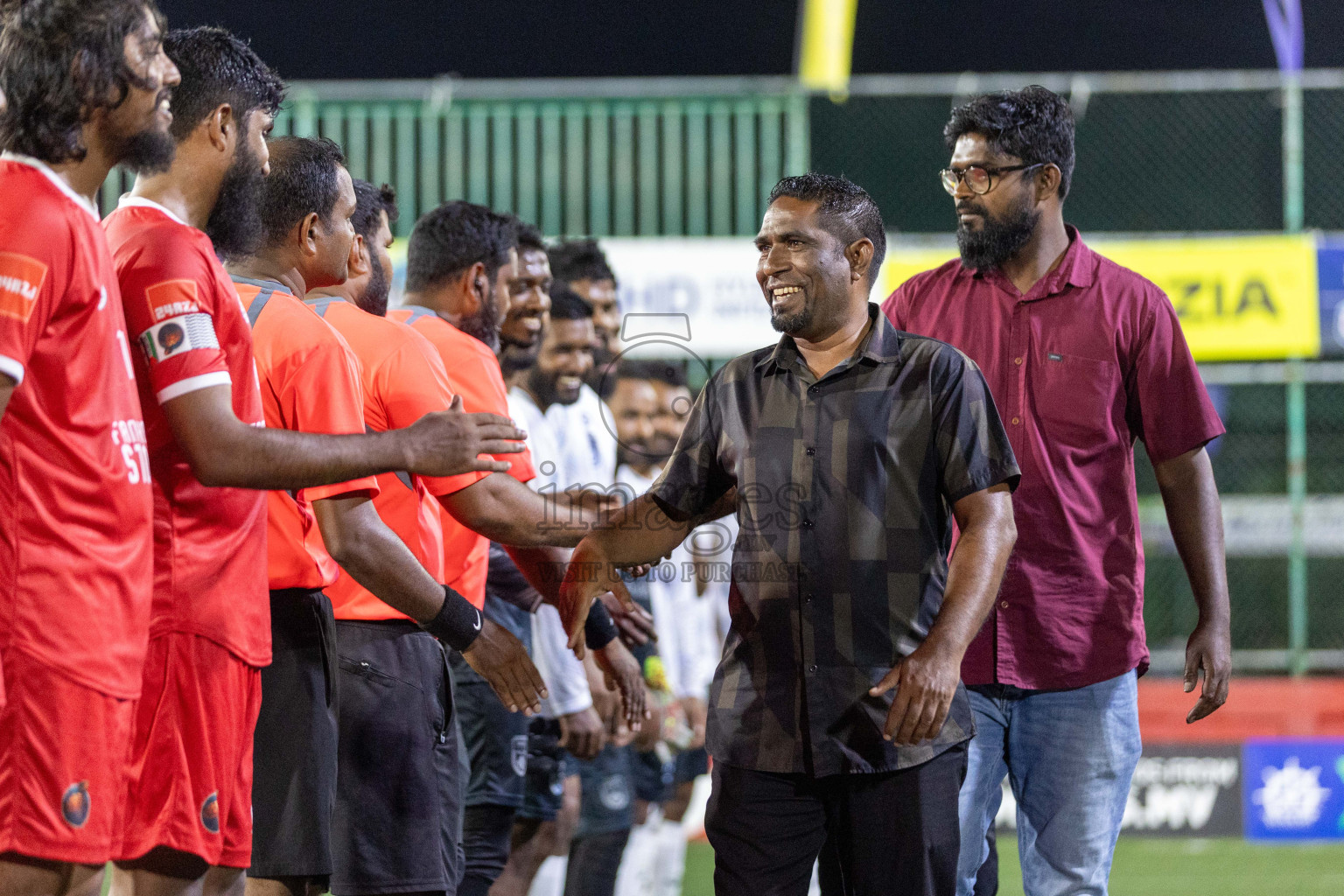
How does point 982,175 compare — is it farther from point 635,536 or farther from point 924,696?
point 924,696

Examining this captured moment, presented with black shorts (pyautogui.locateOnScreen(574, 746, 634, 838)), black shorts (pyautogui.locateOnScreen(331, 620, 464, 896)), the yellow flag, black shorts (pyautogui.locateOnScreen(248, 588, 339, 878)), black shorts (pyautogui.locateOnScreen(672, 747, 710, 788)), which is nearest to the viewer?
black shorts (pyautogui.locateOnScreen(248, 588, 339, 878))

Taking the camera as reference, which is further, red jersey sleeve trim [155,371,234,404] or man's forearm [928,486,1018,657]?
man's forearm [928,486,1018,657]

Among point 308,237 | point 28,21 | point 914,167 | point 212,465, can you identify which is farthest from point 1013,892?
point 914,167

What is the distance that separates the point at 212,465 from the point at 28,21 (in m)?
0.79

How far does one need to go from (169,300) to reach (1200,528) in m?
2.53

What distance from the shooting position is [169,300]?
2.46 m

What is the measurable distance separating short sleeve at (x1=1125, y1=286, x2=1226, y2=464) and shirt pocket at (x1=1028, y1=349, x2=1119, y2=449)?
0.09 m

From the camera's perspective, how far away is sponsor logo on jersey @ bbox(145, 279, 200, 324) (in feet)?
8.05

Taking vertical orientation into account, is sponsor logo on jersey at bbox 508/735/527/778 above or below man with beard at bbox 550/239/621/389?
below

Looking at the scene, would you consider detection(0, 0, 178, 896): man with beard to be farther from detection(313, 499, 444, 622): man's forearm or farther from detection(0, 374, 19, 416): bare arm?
detection(313, 499, 444, 622): man's forearm

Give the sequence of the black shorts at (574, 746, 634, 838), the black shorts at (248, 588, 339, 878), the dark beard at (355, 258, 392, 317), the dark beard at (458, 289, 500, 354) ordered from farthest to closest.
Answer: the black shorts at (574, 746, 634, 838) → the dark beard at (458, 289, 500, 354) → the dark beard at (355, 258, 392, 317) → the black shorts at (248, 588, 339, 878)

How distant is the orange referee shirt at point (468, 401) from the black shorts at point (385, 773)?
45cm

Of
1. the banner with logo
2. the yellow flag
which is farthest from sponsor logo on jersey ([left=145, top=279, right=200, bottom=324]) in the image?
the yellow flag

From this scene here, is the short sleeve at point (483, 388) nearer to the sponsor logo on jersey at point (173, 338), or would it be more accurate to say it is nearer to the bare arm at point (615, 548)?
the bare arm at point (615, 548)
